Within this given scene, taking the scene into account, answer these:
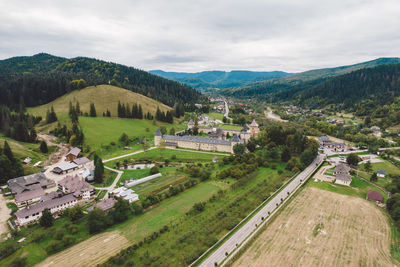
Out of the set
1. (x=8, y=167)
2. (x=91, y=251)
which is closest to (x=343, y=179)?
(x=91, y=251)

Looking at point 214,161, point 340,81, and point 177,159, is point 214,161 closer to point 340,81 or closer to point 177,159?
point 177,159

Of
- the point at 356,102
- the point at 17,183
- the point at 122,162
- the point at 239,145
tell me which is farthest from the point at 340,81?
the point at 17,183

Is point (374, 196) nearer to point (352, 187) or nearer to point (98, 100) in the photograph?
point (352, 187)

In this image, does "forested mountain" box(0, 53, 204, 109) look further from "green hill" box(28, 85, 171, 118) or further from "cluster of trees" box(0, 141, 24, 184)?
"cluster of trees" box(0, 141, 24, 184)

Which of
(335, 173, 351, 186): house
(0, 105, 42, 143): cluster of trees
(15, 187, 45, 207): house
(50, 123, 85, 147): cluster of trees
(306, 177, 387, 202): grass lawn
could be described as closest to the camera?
(15, 187, 45, 207): house

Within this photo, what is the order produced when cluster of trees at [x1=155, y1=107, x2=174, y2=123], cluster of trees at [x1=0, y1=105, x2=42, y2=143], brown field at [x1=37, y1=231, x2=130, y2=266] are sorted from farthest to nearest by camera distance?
cluster of trees at [x1=155, y1=107, x2=174, y2=123] < cluster of trees at [x1=0, y1=105, x2=42, y2=143] < brown field at [x1=37, y1=231, x2=130, y2=266]

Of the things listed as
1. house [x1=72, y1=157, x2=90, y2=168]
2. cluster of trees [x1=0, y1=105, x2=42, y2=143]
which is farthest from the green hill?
house [x1=72, y1=157, x2=90, y2=168]
